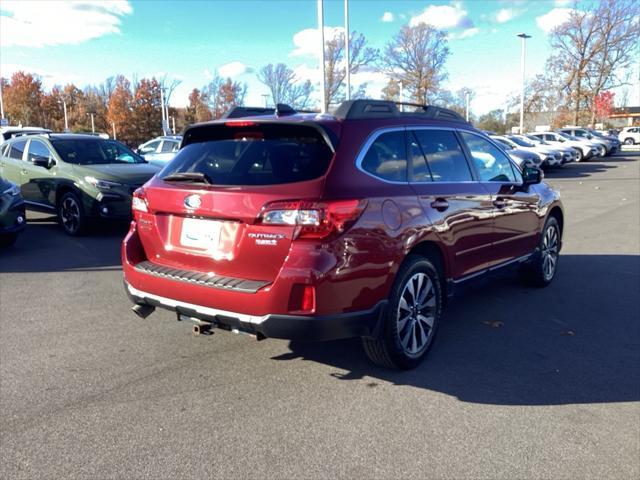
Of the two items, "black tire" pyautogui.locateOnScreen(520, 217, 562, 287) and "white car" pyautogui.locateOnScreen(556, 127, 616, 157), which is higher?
"white car" pyautogui.locateOnScreen(556, 127, 616, 157)

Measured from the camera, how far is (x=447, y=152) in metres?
4.65

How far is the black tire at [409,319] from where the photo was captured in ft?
12.3

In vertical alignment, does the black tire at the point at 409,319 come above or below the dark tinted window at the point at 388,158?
below

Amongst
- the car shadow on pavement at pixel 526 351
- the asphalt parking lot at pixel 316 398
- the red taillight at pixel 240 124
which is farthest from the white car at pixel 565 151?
the red taillight at pixel 240 124

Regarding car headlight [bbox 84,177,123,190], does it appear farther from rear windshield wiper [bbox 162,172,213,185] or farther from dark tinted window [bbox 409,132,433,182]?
dark tinted window [bbox 409,132,433,182]

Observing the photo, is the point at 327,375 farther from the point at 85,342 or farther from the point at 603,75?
the point at 603,75

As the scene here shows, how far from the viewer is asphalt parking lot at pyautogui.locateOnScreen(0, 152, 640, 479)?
2.93 metres

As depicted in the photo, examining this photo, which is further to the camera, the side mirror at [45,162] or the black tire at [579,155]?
the black tire at [579,155]

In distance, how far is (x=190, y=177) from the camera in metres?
3.76

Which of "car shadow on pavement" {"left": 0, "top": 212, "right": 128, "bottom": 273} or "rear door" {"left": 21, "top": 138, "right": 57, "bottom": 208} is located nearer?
"car shadow on pavement" {"left": 0, "top": 212, "right": 128, "bottom": 273}

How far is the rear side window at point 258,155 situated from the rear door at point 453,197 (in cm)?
91

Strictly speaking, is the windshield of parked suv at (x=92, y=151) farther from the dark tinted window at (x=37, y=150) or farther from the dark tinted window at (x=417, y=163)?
Result: the dark tinted window at (x=417, y=163)

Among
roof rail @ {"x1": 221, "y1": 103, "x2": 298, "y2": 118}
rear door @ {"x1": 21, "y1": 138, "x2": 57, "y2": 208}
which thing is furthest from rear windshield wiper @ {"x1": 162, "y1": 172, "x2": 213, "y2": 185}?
rear door @ {"x1": 21, "y1": 138, "x2": 57, "y2": 208}

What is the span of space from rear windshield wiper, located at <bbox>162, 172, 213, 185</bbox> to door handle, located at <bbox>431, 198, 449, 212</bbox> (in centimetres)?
166
